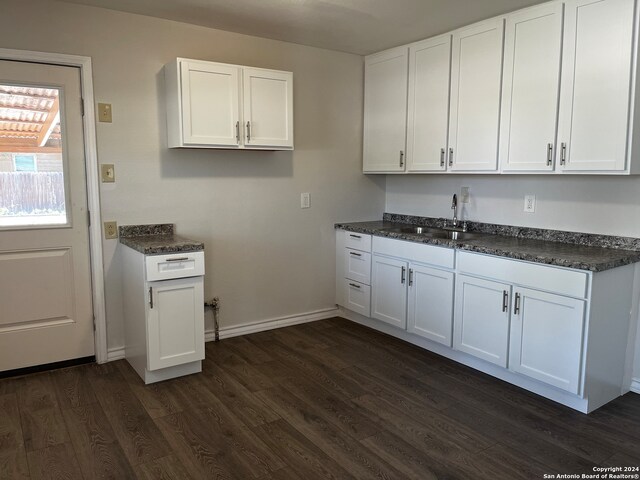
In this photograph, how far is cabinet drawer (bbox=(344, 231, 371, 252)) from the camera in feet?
12.9

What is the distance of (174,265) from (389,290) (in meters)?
1.64

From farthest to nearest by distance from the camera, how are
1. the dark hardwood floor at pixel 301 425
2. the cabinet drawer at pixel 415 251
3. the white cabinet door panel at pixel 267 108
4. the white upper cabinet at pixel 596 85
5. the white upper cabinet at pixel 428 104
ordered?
the white upper cabinet at pixel 428 104
the white cabinet door panel at pixel 267 108
the cabinet drawer at pixel 415 251
the white upper cabinet at pixel 596 85
the dark hardwood floor at pixel 301 425

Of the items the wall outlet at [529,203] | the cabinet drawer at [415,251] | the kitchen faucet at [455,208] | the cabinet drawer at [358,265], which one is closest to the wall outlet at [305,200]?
the cabinet drawer at [358,265]

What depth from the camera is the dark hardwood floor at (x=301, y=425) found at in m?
2.16

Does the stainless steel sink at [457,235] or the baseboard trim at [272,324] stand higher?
the stainless steel sink at [457,235]

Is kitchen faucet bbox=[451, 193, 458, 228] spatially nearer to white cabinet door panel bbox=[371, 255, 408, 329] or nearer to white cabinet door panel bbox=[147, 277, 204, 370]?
white cabinet door panel bbox=[371, 255, 408, 329]

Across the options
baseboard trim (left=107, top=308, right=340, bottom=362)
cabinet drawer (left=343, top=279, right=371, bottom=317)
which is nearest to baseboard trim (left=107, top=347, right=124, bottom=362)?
baseboard trim (left=107, top=308, right=340, bottom=362)

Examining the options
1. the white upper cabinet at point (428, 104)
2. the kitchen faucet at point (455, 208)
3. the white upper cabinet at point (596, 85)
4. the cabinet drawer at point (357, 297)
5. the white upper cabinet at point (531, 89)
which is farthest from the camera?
the cabinet drawer at point (357, 297)

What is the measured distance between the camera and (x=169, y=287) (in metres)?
2.92

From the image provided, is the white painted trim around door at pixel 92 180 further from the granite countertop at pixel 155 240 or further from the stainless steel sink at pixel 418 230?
the stainless steel sink at pixel 418 230

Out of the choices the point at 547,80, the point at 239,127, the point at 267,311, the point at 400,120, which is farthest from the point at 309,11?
the point at 267,311

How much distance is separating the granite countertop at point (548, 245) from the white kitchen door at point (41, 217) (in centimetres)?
214

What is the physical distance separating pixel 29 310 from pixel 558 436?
3.12m

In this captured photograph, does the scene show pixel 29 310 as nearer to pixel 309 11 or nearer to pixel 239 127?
pixel 239 127
